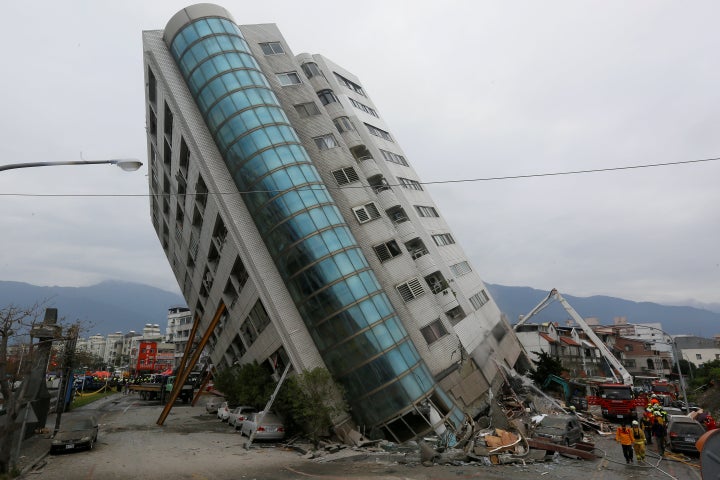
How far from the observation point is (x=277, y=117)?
29438 mm

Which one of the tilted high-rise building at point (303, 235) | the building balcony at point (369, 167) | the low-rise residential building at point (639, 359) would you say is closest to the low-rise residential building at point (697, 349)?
the low-rise residential building at point (639, 359)

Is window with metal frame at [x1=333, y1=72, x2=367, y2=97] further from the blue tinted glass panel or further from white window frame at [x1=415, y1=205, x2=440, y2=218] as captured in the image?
the blue tinted glass panel

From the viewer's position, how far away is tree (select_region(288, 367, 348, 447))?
871 inches

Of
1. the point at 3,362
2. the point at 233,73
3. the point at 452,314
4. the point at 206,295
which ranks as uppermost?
the point at 233,73

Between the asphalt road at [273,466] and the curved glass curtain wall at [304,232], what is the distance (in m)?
5.06

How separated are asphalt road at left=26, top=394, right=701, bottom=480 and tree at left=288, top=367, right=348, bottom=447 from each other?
1.72 metres

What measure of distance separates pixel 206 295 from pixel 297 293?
22099 mm

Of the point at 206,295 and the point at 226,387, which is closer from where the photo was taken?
the point at 226,387

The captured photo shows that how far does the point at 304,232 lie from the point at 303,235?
0.65ft

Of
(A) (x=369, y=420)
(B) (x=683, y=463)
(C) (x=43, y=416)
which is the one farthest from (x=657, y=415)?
(C) (x=43, y=416)

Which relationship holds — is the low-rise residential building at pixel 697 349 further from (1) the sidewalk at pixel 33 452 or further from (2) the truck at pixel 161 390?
(1) the sidewalk at pixel 33 452

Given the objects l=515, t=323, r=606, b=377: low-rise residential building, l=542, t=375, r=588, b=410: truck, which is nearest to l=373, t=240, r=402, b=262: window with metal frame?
l=542, t=375, r=588, b=410: truck

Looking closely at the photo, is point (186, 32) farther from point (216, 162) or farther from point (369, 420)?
point (369, 420)

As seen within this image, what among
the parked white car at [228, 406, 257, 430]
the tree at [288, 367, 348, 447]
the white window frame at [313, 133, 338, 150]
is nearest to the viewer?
the tree at [288, 367, 348, 447]
